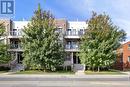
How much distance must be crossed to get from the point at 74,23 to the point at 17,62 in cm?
1376

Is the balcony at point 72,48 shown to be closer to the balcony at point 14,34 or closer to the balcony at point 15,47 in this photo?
the balcony at point 15,47

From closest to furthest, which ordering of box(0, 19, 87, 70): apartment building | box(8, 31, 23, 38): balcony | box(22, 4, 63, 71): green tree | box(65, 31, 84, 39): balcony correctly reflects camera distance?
box(22, 4, 63, 71): green tree
box(0, 19, 87, 70): apartment building
box(8, 31, 23, 38): balcony
box(65, 31, 84, 39): balcony

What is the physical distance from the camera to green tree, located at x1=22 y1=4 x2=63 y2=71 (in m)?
48.4

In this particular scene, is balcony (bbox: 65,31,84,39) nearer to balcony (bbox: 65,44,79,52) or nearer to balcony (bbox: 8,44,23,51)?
balcony (bbox: 65,44,79,52)

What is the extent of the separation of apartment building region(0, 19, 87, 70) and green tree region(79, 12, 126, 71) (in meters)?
6.99

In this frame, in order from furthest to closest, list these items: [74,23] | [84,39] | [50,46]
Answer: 1. [74,23]
2. [84,39]
3. [50,46]

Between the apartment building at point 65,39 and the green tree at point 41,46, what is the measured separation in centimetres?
708

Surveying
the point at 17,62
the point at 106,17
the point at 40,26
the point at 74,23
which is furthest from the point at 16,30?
the point at 106,17

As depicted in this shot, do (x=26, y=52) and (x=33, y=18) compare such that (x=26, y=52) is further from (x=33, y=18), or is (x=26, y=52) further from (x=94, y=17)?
(x=94, y=17)

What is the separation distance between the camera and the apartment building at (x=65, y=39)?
59.1 metres

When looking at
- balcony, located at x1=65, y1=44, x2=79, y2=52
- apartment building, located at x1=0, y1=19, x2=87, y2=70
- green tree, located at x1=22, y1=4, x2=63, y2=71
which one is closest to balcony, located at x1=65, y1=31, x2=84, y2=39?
apartment building, located at x1=0, y1=19, x2=87, y2=70

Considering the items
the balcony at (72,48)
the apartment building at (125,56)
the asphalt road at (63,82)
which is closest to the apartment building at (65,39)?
the balcony at (72,48)

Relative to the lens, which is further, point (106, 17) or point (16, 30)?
point (16, 30)

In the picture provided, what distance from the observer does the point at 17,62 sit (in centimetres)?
6112
